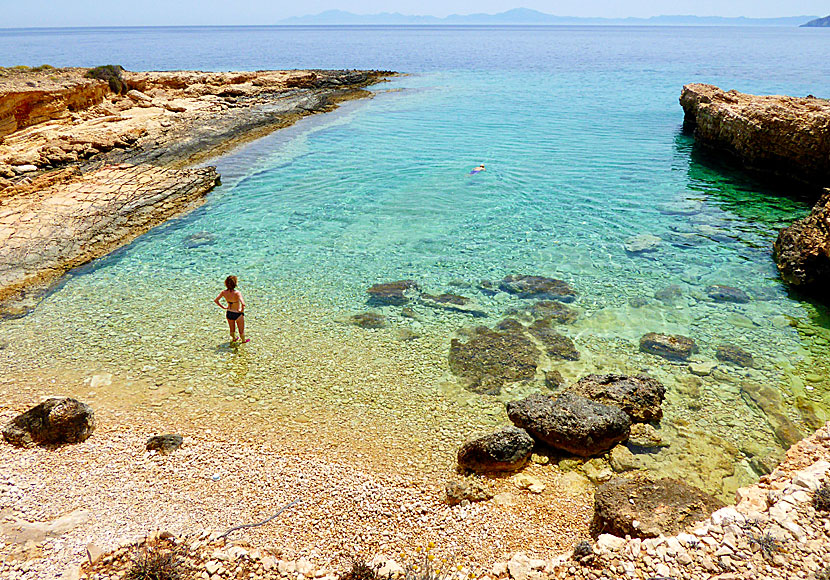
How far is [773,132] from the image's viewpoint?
18828 millimetres

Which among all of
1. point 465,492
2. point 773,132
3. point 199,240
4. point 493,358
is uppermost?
point 773,132

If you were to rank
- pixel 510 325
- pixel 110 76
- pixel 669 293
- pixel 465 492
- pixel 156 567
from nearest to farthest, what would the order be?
pixel 156 567 < pixel 465 492 < pixel 510 325 < pixel 669 293 < pixel 110 76

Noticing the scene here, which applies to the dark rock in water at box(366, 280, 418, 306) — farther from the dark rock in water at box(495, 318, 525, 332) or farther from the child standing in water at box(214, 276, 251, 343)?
the child standing in water at box(214, 276, 251, 343)

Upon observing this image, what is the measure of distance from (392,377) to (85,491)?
4.69 meters

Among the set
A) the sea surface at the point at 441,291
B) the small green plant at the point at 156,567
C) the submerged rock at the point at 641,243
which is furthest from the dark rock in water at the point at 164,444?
the submerged rock at the point at 641,243

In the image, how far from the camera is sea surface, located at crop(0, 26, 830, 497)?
8250mm

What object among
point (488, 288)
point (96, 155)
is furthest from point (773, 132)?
point (96, 155)

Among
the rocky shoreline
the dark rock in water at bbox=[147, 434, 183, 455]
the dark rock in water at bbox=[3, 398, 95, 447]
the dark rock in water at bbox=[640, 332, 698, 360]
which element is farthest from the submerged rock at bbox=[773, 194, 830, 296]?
the rocky shoreline

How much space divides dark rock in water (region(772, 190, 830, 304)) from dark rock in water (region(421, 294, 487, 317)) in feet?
23.9

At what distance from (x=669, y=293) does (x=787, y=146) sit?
11334mm

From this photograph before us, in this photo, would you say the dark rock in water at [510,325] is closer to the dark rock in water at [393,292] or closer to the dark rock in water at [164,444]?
the dark rock in water at [393,292]

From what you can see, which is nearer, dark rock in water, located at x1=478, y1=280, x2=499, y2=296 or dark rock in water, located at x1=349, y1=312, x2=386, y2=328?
dark rock in water, located at x1=349, y1=312, x2=386, y2=328

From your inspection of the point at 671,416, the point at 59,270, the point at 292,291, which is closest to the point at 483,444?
the point at 671,416

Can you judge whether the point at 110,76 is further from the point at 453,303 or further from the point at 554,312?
the point at 554,312
